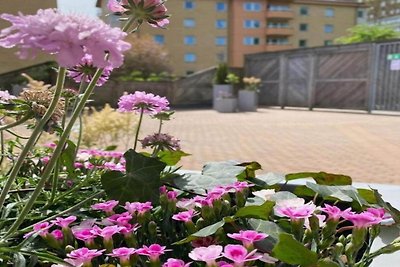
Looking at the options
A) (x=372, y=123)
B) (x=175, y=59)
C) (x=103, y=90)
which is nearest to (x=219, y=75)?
(x=103, y=90)

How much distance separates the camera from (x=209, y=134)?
26.8 ft

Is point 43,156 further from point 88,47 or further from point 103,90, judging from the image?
point 103,90

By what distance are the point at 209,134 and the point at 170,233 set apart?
23.9ft

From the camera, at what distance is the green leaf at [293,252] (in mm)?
626

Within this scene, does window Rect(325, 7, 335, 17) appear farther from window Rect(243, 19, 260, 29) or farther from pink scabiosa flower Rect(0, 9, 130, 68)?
pink scabiosa flower Rect(0, 9, 130, 68)

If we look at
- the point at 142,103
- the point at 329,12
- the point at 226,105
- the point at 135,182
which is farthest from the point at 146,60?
the point at 329,12

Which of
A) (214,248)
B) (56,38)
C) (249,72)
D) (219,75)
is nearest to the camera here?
(56,38)

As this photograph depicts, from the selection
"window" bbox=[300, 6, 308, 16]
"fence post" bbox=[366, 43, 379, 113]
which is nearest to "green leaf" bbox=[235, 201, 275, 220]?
"fence post" bbox=[366, 43, 379, 113]

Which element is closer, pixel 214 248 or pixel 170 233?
pixel 214 248

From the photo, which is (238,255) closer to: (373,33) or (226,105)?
(226,105)

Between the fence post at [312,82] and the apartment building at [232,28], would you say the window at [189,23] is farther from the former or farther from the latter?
the fence post at [312,82]

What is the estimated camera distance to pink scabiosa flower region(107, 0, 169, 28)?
0.82 m

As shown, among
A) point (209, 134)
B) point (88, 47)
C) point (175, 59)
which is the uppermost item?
point (175, 59)

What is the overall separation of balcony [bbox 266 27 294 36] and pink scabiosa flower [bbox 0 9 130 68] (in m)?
38.3
